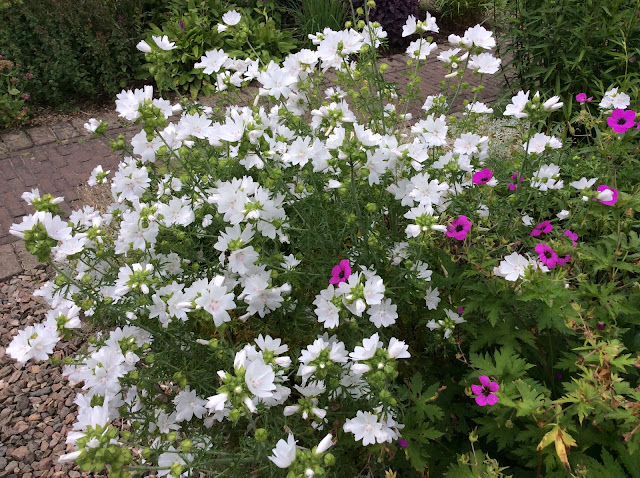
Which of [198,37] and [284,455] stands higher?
[284,455]

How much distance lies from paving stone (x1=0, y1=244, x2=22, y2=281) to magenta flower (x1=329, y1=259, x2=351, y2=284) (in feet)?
9.69

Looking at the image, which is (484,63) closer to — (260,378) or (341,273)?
(341,273)

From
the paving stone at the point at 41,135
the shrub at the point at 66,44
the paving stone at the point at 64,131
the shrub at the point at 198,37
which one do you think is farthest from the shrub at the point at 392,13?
the paving stone at the point at 41,135

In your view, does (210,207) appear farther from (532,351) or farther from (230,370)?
(532,351)

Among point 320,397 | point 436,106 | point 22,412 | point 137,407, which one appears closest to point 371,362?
point 320,397

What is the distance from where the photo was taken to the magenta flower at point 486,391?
63.8 inches

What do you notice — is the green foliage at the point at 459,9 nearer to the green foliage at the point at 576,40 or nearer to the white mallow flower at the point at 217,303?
the green foliage at the point at 576,40

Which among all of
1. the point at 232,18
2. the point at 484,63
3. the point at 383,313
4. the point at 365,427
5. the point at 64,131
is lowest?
the point at 64,131

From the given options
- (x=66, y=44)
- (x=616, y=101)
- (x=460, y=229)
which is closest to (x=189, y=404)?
(x=460, y=229)

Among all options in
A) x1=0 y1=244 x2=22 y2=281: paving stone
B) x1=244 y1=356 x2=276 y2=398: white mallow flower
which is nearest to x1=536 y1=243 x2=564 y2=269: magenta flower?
x1=244 y1=356 x2=276 y2=398: white mallow flower

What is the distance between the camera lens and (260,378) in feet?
4.82

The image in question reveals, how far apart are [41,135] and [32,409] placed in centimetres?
338

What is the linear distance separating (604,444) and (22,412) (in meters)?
2.95

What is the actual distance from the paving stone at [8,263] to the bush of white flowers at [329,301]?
6.29 ft
